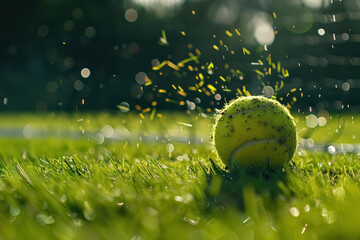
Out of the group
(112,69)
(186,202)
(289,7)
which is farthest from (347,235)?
(289,7)

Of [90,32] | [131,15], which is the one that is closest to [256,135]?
[90,32]

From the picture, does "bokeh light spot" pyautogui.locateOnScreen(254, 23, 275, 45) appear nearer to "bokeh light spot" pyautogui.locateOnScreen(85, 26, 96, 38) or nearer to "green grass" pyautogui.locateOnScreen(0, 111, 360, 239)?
"green grass" pyautogui.locateOnScreen(0, 111, 360, 239)

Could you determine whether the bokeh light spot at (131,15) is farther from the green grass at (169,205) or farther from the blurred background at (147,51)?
the green grass at (169,205)

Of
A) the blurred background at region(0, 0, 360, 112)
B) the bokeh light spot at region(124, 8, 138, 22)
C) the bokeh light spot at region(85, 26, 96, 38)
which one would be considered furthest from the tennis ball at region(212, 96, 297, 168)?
the bokeh light spot at region(124, 8, 138, 22)

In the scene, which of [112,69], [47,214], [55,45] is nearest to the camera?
[47,214]

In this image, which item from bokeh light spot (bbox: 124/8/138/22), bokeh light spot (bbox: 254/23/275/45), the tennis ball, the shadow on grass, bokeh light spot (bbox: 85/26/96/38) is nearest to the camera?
the shadow on grass

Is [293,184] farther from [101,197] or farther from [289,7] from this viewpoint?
[289,7]

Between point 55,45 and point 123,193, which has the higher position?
point 123,193
